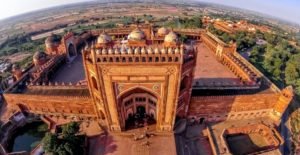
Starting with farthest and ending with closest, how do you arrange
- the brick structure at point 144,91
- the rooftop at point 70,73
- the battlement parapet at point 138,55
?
the rooftop at point 70,73, the brick structure at point 144,91, the battlement parapet at point 138,55

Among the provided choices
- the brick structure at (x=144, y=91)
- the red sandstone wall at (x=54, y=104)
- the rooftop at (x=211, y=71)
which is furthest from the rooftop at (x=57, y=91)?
the rooftop at (x=211, y=71)

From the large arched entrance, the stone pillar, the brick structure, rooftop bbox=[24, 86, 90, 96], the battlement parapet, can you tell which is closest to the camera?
the battlement parapet

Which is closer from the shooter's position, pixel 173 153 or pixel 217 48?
pixel 173 153

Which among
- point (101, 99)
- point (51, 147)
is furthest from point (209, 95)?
point (51, 147)

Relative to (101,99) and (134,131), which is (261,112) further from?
(101,99)

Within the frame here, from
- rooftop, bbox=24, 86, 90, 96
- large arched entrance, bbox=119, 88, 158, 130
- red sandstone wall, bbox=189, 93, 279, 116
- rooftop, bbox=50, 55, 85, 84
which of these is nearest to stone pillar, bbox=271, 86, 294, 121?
red sandstone wall, bbox=189, 93, 279, 116

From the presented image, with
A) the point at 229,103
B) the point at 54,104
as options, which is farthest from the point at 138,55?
the point at 54,104

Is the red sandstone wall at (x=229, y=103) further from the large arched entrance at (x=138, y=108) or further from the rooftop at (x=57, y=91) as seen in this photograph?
the rooftop at (x=57, y=91)

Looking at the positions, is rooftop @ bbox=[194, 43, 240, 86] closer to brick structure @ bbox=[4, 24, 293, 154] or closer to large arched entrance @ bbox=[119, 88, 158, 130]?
brick structure @ bbox=[4, 24, 293, 154]

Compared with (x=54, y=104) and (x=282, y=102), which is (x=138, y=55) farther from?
(x=282, y=102)
